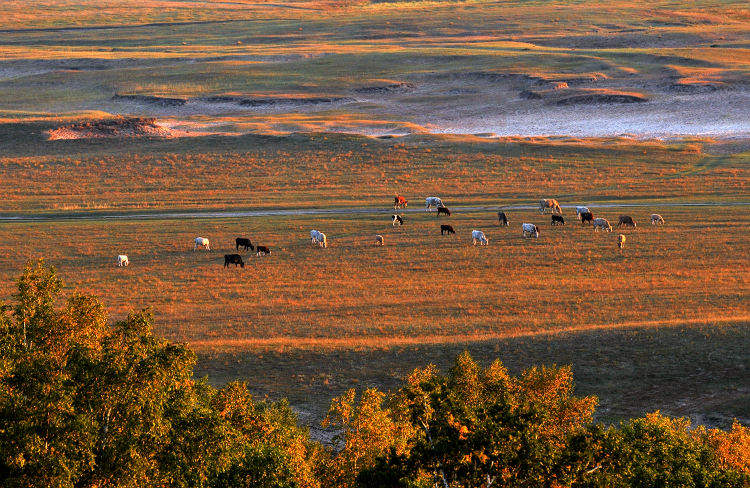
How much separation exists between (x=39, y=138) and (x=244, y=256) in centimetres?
5829

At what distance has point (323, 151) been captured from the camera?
94562mm

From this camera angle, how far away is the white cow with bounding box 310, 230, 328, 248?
56.0m

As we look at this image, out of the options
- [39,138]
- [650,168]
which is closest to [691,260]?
[650,168]

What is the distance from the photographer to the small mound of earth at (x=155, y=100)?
425 feet

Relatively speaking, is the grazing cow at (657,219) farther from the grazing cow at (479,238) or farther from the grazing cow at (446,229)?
the grazing cow at (446,229)

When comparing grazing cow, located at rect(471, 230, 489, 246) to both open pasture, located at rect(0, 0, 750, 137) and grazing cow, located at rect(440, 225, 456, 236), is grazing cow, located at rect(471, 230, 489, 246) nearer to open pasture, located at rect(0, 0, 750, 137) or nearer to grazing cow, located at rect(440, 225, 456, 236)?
grazing cow, located at rect(440, 225, 456, 236)

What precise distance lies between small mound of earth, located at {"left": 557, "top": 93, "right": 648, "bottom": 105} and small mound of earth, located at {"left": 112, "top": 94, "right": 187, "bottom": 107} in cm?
5358

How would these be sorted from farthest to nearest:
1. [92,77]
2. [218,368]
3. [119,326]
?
[92,77] < [218,368] < [119,326]

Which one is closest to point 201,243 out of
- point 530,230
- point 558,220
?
point 530,230

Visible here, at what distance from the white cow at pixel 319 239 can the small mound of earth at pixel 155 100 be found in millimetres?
78373

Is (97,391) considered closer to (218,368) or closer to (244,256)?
(218,368)

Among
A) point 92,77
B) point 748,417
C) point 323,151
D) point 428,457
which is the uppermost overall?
point 92,77

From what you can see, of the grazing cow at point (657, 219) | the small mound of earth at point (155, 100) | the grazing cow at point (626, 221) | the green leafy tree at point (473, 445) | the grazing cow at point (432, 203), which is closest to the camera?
the green leafy tree at point (473, 445)

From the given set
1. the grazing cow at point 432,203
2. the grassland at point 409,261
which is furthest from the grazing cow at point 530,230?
the grazing cow at point 432,203
